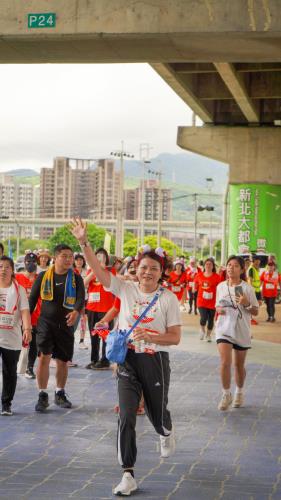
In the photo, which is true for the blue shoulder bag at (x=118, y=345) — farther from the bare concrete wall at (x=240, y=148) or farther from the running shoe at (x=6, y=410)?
the bare concrete wall at (x=240, y=148)

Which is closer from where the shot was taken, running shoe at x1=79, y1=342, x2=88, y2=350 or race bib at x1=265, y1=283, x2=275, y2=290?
running shoe at x1=79, y1=342, x2=88, y2=350

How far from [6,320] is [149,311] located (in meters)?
3.31

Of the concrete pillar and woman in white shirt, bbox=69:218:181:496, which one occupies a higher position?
the concrete pillar

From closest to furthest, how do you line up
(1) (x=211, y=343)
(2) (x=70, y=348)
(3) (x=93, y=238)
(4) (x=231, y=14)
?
(2) (x=70, y=348) → (4) (x=231, y=14) → (1) (x=211, y=343) → (3) (x=93, y=238)

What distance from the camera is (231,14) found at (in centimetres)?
1454

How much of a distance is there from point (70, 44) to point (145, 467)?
29.1 feet

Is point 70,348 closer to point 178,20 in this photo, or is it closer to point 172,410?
point 172,410

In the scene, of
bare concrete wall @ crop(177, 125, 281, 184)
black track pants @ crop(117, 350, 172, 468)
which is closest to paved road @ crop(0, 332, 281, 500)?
black track pants @ crop(117, 350, 172, 468)

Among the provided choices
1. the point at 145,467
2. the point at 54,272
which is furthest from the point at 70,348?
the point at 145,467

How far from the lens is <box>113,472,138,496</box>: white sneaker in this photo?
23.8 feet

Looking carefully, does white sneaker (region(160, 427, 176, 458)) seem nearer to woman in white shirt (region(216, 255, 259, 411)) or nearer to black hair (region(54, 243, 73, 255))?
Result: woman in white shirt (region(216, 255, 259, 411))

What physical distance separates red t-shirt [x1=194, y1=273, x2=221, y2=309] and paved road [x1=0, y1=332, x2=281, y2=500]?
22.3ft

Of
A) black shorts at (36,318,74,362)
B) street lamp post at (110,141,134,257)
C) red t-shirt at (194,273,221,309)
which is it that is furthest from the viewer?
street lamp post at (110,141,134,257)

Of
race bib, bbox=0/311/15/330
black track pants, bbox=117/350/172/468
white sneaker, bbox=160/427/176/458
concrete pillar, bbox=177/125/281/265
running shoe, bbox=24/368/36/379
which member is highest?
concrete pillar, bbox=177/125/281/265
